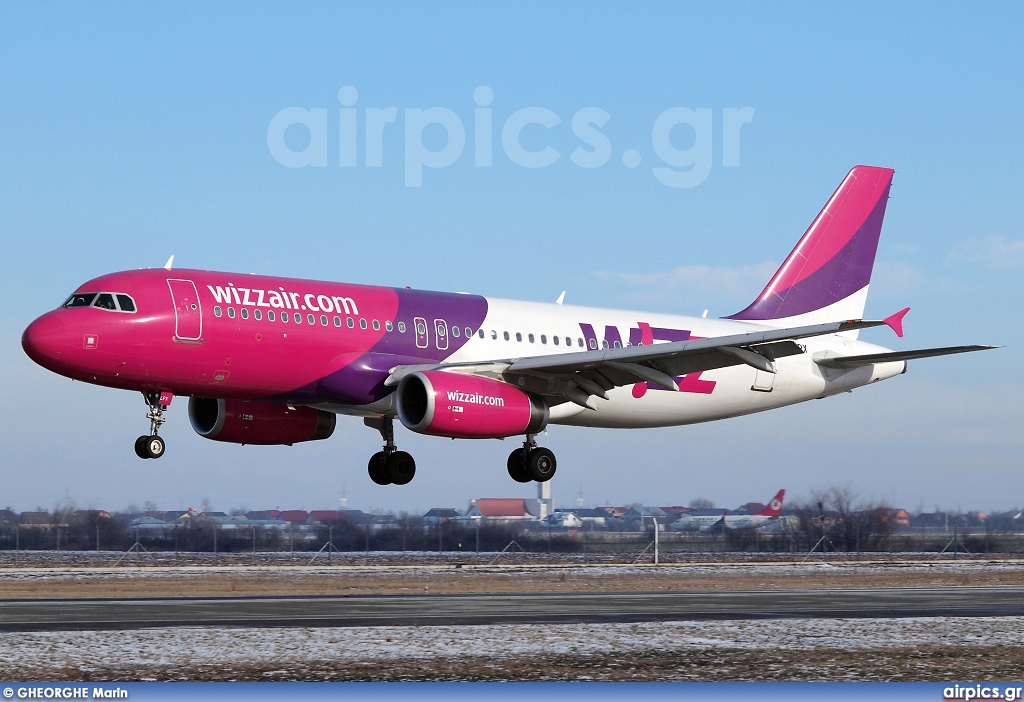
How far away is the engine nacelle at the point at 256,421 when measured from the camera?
36.2 meters

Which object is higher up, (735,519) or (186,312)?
(186,312)

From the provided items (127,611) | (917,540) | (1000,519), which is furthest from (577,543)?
(127,611)

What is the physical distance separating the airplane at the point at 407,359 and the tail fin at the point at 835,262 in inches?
108

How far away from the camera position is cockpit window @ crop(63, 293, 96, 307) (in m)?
A: 31.0

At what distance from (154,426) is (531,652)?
41.7 feet

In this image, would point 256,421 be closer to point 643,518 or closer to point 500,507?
point 643,518

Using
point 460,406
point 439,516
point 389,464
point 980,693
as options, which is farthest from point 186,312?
point 439,516

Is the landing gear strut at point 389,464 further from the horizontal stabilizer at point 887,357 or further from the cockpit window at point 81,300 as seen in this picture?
the horizontal stabilizer at point 887,357

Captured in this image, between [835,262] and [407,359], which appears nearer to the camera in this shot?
[407,359]

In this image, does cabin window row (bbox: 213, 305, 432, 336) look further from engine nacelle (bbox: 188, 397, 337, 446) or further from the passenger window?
engine nacelle (bbox: 188, 397, 337, 446)

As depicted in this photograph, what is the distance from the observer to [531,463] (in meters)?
36.7

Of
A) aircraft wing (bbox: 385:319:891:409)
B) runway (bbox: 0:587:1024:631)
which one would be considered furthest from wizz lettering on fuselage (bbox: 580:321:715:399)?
runway (bbox: 0:587:1024:631)

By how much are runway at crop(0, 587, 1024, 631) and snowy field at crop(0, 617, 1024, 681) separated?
2164 mm

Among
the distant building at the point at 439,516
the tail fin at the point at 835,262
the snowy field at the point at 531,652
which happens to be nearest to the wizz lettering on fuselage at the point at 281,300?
the snowy field at the point at 531,652
